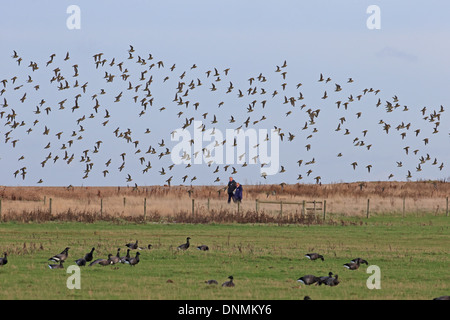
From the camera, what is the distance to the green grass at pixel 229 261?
21.8m

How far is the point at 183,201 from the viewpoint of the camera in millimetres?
68688

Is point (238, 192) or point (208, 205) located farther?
point (238, 192)

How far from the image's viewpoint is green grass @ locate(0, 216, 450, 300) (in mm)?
21844

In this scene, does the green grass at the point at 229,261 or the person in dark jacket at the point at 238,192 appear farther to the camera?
the person in dark jacket at the point at 238,192

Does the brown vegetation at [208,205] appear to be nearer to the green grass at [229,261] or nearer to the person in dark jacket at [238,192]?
the person in dark jacket at [238,192]

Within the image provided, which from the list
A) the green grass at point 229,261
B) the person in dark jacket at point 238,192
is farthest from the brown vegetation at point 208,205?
the green grass at point 229,261

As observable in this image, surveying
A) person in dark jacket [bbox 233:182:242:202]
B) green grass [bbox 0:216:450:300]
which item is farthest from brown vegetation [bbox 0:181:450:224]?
green grass [bbox 0:216:450:300]

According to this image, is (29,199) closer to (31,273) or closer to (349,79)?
(349,79)

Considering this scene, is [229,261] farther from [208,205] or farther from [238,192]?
[238,192]

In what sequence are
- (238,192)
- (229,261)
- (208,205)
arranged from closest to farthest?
(229,261)
(208,205)
(238,192)

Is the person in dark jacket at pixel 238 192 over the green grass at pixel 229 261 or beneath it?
over

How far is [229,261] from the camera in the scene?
3012 centimetres

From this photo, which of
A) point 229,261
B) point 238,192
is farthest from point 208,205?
point 229,261
